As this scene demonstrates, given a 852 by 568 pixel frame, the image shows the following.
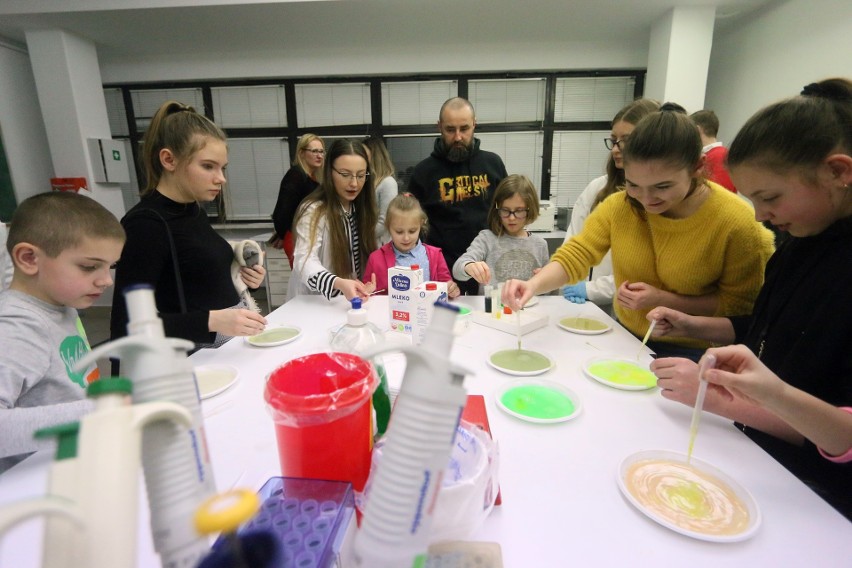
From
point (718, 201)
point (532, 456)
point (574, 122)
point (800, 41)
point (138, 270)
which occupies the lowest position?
point (532, 456)

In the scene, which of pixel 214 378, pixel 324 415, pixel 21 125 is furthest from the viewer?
pixel 21 125

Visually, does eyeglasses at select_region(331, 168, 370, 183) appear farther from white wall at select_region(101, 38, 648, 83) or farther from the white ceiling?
white wall at select_region(101, 38, 648, 83)

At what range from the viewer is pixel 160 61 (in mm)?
4676

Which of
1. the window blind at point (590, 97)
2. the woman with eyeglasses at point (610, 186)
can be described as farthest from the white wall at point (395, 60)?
the woman with eyeglasses at point (610, 186)

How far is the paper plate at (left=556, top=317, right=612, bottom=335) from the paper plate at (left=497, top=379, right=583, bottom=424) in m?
0.46

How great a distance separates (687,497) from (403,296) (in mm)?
964

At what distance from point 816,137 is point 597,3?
3493mm

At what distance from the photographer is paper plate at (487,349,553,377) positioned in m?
1.19

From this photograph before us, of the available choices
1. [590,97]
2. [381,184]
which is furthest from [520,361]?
[590,97]

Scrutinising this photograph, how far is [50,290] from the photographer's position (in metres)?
1.03

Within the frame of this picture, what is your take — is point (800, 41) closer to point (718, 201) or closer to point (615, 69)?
point (615, 69)

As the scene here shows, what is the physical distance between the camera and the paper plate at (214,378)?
3.53 ft

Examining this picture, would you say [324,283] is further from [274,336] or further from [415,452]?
[415,452]

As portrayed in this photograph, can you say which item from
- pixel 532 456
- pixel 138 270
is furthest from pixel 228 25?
pixel 532 456
